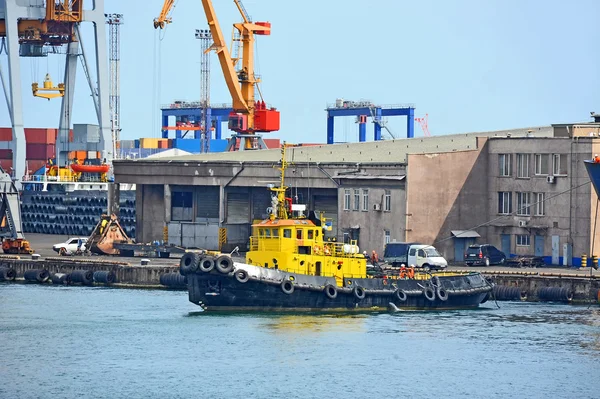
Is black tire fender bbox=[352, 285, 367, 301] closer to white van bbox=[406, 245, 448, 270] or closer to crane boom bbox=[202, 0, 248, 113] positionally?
white van bbox=[406, 245, 448, 270]

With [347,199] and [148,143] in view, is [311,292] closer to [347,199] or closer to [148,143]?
[347,199]

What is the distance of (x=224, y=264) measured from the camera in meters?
51.3

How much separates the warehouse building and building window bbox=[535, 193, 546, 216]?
5cm

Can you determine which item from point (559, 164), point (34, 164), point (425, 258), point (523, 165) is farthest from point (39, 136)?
point (425, 258)

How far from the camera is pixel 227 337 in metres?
47.9

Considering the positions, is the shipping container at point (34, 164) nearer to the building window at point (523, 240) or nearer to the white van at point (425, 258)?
the building window at point (523, 240)

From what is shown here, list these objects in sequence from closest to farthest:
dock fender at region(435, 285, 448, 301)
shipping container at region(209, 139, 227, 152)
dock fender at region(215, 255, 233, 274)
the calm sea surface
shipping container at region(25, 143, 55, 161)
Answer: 1. the calm sea surface
2. dock fender at region(215, 255, 233, 274)
3. dock fender at region(435, 285, 448, 301)
4. shipping container at region(25, 143, 55, 161)
5. shipping container at region(209, 139, 227, 152)

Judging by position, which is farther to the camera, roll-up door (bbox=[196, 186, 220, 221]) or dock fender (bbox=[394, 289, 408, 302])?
roll-up door (bbox=[196, 186, 220, 221])

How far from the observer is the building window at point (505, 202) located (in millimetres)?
69438

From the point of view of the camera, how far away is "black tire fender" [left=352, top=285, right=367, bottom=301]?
175 feet

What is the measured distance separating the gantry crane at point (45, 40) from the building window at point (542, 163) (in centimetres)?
3874

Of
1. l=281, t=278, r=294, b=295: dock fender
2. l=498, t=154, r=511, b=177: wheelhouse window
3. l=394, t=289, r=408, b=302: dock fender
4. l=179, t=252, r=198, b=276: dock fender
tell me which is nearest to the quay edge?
l=394, t=289, r=408, b=302: dock fender

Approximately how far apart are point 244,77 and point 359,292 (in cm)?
5099

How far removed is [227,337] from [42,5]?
171 ft
